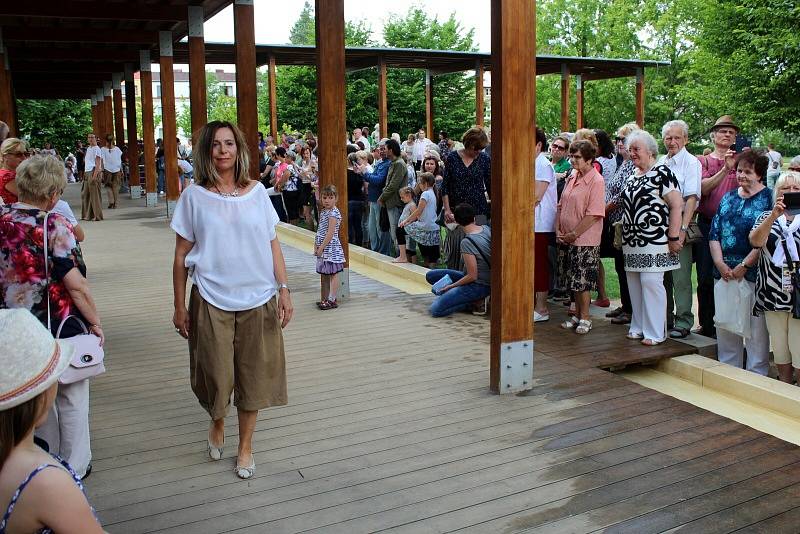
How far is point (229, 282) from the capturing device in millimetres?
3818

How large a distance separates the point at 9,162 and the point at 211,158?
269cm

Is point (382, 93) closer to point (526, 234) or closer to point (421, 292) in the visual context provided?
point (421, 292)

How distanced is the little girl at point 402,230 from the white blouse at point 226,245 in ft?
21.1

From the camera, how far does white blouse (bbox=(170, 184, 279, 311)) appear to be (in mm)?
3795

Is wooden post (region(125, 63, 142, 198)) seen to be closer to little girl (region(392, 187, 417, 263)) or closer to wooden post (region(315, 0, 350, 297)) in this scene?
little girl (region(392, 187, 417, 263))

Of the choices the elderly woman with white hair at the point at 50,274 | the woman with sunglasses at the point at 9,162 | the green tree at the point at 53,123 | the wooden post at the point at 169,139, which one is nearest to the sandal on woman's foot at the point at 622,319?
the elderly woman with white hair at the point at 50,274

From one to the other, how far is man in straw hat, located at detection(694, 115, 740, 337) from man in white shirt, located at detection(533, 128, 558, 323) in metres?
1.23

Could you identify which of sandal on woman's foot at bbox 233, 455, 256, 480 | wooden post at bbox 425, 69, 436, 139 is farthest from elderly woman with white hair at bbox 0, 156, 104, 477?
wooden post at bbox 425, 69, 436, 139

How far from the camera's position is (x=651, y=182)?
19.7 ft

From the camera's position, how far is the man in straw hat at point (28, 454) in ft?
5.57

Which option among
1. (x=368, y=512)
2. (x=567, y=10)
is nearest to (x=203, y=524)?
(x=368, y=512)

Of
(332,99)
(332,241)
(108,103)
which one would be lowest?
(332,241)

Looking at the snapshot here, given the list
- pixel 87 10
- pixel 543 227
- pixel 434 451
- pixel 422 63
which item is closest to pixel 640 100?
pixel 422 63

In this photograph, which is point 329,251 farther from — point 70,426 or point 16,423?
point 16,423
